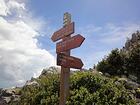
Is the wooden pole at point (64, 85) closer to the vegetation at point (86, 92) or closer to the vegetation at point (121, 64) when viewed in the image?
the vegetation at point (86, 92)

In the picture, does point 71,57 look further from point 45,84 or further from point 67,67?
point 45,84

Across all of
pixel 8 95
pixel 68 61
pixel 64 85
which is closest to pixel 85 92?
pixel 64 85

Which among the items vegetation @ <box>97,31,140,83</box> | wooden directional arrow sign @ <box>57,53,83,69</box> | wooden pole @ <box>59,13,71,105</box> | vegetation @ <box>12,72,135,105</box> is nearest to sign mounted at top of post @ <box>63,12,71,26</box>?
wooden pole @ <box>59,13,71,105</box>

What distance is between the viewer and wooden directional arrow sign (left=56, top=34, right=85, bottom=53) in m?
13.0

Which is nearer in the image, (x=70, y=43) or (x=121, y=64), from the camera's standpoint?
(x=70, y=43)

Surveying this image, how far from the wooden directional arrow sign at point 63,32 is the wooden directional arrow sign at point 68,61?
1.02m

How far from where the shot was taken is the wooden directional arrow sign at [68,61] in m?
13.3

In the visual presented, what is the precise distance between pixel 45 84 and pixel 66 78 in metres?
2.72

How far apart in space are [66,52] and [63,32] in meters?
0.89

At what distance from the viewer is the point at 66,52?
13.9m

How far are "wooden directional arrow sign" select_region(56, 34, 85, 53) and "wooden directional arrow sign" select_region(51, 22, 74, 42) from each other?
0.30 metres

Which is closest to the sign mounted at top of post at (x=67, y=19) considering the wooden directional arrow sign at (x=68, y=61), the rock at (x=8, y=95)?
the wooden directional arrow sign at (x=68, y=61)

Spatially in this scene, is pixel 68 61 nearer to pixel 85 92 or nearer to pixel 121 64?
pixel 85 92

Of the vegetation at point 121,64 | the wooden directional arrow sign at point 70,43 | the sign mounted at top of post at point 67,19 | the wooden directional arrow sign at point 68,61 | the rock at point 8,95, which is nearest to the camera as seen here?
the wooden directional arrow sign at point 70,43
